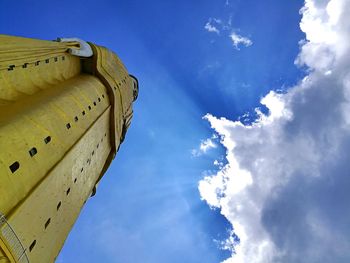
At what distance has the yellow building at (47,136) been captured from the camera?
10859 millimetres

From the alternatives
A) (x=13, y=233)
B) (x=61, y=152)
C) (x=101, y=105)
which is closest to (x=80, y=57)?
(x=101, y=105)

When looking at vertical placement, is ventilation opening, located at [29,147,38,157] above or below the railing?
above

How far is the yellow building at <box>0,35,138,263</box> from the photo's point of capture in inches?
428

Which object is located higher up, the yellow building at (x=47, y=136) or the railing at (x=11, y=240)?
the yellow building at (x=47, y=136)

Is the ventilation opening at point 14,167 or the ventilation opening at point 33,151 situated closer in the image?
the ventilation opening at point 14,167

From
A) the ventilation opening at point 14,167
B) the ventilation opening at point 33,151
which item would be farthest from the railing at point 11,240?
the ventilation opening at point 33,151

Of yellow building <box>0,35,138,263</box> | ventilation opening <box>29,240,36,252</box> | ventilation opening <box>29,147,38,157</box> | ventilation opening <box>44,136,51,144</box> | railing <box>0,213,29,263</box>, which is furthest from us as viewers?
ventilation opening <box>44,136,51,144</box>

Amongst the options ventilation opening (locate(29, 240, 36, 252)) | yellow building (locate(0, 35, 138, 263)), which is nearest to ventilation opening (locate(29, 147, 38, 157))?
yellow building (locate(0, 35, 138, 263))

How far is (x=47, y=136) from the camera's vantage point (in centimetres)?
1380

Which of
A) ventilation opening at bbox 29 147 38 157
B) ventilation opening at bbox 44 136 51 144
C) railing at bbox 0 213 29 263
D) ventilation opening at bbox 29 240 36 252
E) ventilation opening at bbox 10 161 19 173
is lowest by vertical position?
railing at bbox 0 213 29 263

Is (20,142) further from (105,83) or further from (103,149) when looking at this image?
(105,83)

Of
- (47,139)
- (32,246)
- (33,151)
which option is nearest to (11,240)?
(32,246)

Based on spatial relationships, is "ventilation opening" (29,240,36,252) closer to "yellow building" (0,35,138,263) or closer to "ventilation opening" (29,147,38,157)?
"yellow building" (0,35,138,263)

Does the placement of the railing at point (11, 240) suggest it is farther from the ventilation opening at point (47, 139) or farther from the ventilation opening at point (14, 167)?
the ventilation opening at point (47, 139)
